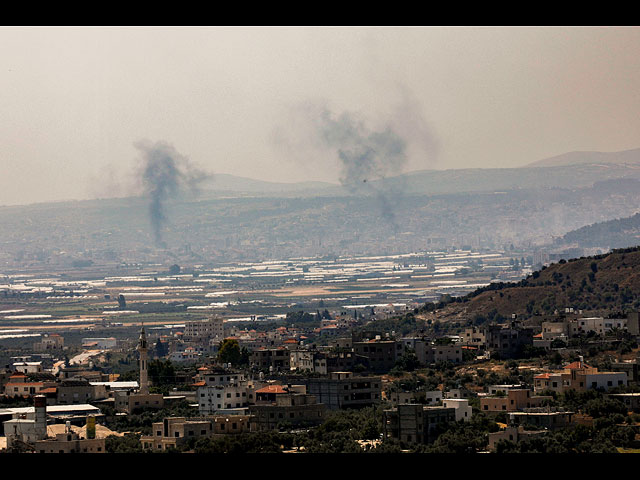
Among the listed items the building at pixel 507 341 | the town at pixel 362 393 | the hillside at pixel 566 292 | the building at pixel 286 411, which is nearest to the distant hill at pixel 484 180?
the hillside at pixel 566 292

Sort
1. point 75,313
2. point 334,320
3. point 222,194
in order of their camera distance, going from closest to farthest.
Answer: point 334,320 < point 75,313 < point 222,194

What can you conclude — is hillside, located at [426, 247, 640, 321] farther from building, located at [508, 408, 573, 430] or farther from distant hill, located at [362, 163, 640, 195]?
distant hill, located at [362, 163, 640, 195]

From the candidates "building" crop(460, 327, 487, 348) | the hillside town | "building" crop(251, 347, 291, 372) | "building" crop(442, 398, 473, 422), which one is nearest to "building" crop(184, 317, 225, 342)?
"building" crop(460, 327, 487, 348)

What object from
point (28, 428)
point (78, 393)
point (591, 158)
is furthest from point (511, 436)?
point (591, 158)

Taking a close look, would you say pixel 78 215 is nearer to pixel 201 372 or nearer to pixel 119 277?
pixel 119 277

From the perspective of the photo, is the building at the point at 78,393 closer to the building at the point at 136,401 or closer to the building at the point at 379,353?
the building at the point at 136,401
